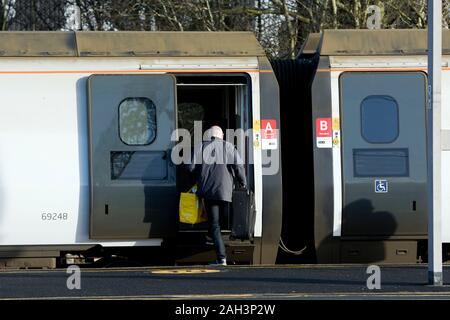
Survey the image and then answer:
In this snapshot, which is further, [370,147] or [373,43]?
[373,43]

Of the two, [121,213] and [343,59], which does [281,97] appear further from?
[121,213]

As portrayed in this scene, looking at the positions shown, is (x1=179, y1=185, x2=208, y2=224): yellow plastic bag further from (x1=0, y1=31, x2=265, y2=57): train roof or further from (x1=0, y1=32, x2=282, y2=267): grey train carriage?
(x1=0, y1=31, x2=265, y2=57): train roof

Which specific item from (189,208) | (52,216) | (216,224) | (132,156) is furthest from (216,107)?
(52,216)

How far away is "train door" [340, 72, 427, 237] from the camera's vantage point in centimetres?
1288

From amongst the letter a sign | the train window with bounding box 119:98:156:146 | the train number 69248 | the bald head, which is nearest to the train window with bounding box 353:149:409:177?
the letter a sign

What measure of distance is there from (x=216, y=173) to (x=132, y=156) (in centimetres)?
101

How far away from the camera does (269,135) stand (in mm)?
12883

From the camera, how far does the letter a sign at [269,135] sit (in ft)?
42.2

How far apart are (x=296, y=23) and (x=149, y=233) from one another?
31.4 feet

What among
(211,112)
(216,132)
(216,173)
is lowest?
(216,173)

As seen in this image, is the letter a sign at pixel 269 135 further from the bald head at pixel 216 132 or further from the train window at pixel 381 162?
the train window at pixel 381 162

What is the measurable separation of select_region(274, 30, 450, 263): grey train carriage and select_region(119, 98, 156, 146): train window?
6.30 ft

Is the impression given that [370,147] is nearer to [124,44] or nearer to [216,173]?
[216,173]
